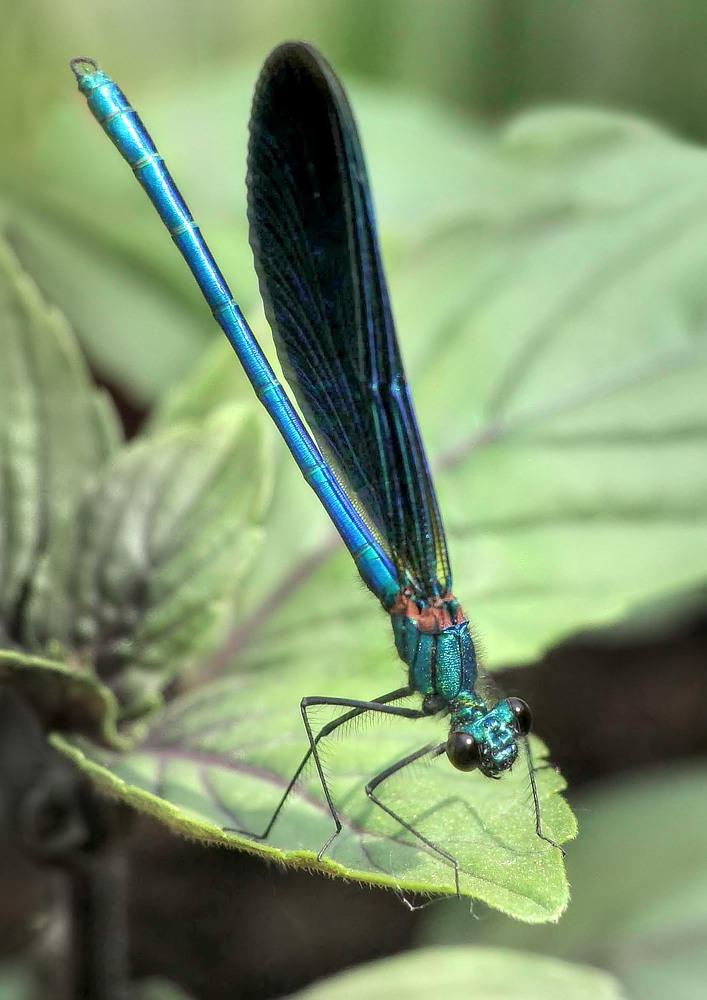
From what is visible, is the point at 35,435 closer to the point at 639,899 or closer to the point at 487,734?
the point at 487,734

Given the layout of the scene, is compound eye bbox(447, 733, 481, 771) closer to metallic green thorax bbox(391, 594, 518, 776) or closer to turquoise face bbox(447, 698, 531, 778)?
turquoise face bbox(447, 698, 531, 778)

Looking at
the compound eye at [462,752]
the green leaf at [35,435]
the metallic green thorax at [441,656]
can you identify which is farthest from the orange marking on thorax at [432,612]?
the green leaf at [35,435]

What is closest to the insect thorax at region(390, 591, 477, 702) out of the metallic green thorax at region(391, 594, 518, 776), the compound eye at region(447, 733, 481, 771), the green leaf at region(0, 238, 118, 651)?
the metallic green thorax at region(391, 594, 518, 776)

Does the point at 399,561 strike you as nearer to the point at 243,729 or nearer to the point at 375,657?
the point at 375,657

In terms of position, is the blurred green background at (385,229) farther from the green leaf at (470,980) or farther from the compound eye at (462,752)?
the compound eye at (462,752)

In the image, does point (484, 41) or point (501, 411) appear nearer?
point (501, 411)

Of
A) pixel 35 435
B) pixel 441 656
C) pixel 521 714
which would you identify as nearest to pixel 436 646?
pixel 441 656

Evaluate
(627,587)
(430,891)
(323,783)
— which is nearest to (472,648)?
(627,587)
